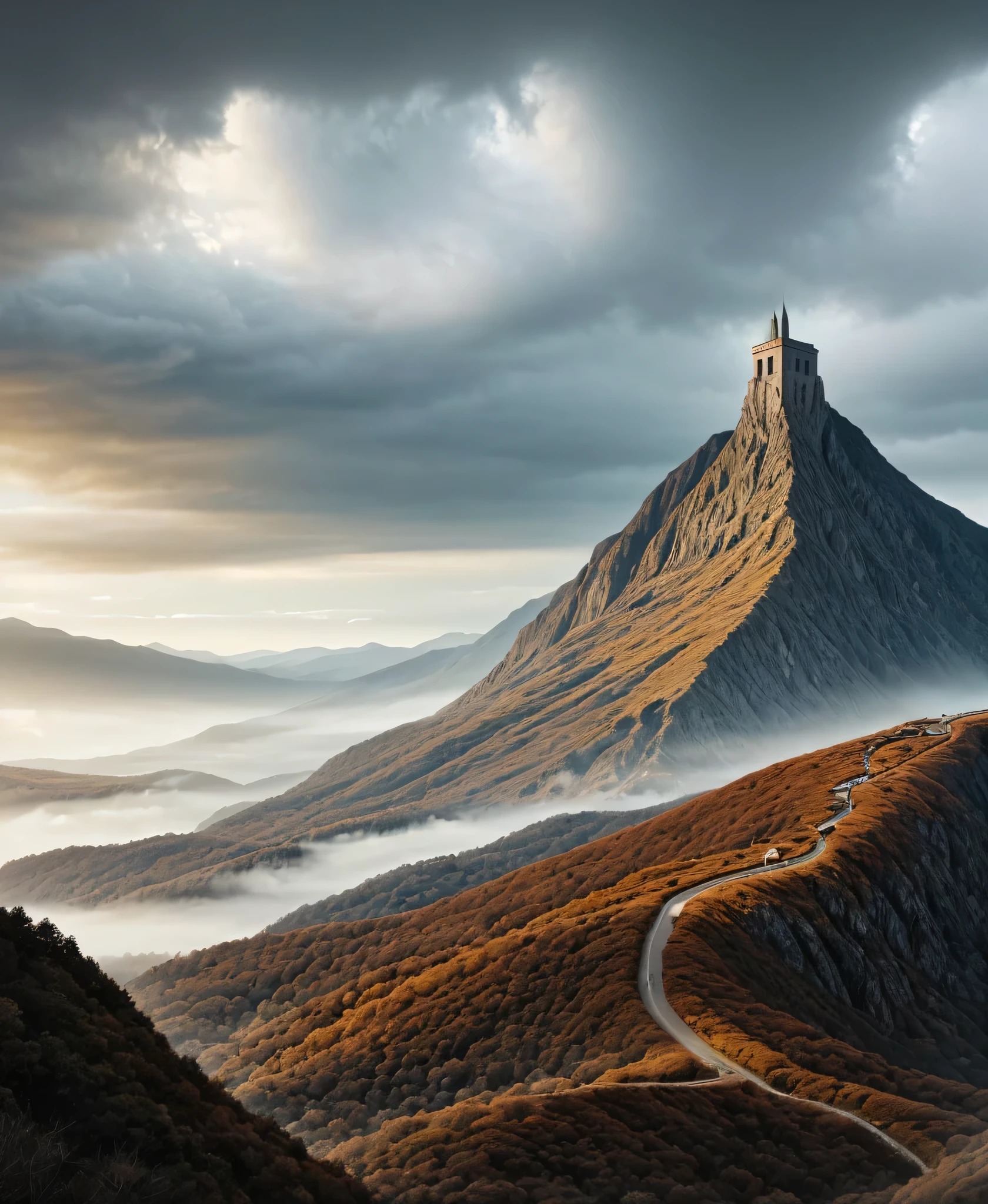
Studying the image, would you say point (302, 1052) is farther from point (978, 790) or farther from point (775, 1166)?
point (978, 790)

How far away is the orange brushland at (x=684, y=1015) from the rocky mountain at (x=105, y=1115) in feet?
33.5

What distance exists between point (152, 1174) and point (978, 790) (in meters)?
166

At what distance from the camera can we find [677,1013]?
235ft

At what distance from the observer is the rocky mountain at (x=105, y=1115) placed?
1143 inches

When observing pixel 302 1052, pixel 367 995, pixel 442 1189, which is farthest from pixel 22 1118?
pixel 367 995

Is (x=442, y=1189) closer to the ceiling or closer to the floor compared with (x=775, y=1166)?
closer to the ceiling

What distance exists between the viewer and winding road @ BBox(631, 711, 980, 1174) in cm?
5588

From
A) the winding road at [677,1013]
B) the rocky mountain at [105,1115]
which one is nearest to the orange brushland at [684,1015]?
the winding road at [677,1013]

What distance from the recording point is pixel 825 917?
98812mm

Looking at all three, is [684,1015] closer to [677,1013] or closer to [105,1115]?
[677,1013]

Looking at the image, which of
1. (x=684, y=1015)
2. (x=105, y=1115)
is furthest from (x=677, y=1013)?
(x=105, y=1115)

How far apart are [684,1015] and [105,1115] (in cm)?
4972

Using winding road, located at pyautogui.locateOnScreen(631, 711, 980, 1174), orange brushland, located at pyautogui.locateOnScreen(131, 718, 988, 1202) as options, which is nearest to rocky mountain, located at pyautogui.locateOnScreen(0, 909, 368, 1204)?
orange brushland, located at pyautogui.locateOnScreen(131, 718, 988, 1202)

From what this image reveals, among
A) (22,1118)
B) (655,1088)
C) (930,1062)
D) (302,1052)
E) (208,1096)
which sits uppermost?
(22,1118)
